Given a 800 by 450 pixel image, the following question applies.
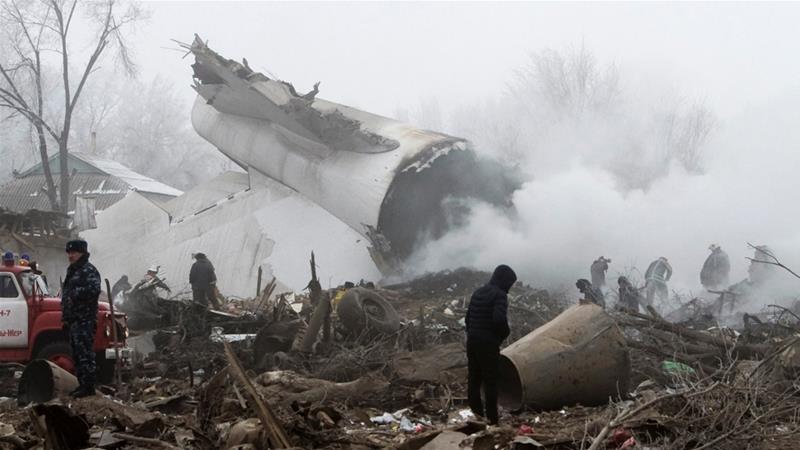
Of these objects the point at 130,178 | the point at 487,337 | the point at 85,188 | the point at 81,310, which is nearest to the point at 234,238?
the point at 81,310

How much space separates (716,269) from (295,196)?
31.1 ft

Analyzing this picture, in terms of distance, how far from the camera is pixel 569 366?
7.45 m

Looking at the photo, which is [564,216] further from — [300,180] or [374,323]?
[374,323]

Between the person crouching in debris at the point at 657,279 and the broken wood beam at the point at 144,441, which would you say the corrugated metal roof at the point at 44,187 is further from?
the broken wood beam at the point at 144,441

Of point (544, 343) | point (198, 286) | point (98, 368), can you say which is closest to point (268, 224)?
point (198, 286)

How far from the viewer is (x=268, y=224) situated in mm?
19734

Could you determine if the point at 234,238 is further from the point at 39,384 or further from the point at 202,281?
the point at 39,384

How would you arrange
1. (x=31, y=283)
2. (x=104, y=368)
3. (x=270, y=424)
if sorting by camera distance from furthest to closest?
(x=31, y=283) → (x=104, y=368) → (x=270, y=424)

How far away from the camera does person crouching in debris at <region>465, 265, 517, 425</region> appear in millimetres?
6867

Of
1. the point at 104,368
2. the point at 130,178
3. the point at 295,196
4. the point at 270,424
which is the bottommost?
the point at 104,368

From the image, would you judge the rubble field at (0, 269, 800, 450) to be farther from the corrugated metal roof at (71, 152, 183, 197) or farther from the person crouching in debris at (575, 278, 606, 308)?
the corrugated metal roof at (71, 152, 183, 197)

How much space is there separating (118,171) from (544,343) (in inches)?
1649

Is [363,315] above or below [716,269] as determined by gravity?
above

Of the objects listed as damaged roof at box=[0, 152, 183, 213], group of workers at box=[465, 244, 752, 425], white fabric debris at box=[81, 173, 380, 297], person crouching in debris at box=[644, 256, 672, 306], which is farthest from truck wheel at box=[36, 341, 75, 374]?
damaged roof at box=[0, 152, 183, 213]
